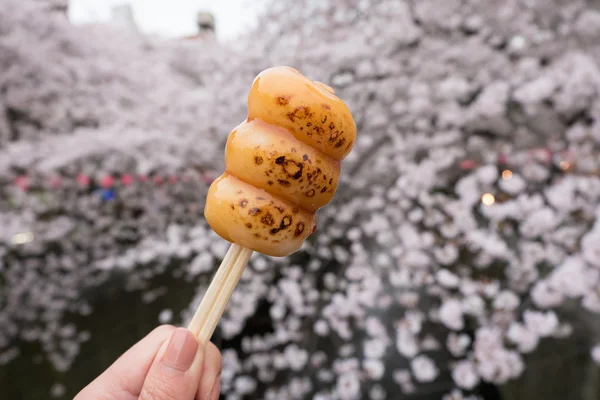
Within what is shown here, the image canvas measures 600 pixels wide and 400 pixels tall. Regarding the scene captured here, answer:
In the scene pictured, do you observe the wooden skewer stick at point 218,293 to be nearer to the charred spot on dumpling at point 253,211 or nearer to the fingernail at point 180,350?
the fingernail at point 180,350

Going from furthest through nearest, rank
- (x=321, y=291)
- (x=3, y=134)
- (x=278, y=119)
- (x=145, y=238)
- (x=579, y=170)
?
(x=145, y=238) → (x=3, y=134) → (x=321, y=291) → (x=579, y=170) → (x=278, y=119)

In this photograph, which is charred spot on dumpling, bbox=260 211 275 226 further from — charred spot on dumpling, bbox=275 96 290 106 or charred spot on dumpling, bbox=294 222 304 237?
charred spot on dumpling, bbox=275 96 290 106

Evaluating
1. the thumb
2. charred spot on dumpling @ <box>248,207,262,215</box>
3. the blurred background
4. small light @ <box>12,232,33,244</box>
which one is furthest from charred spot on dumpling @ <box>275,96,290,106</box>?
small light @ <box>12,232,33,244</box>

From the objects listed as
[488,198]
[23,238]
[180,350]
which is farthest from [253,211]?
[23,238]

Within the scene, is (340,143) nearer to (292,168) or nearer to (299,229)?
(292,168)

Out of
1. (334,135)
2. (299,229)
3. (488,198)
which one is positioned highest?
(334,135)

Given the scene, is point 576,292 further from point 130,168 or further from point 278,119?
point 130,168

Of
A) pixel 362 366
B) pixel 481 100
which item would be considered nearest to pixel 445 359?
pixel 362 366
